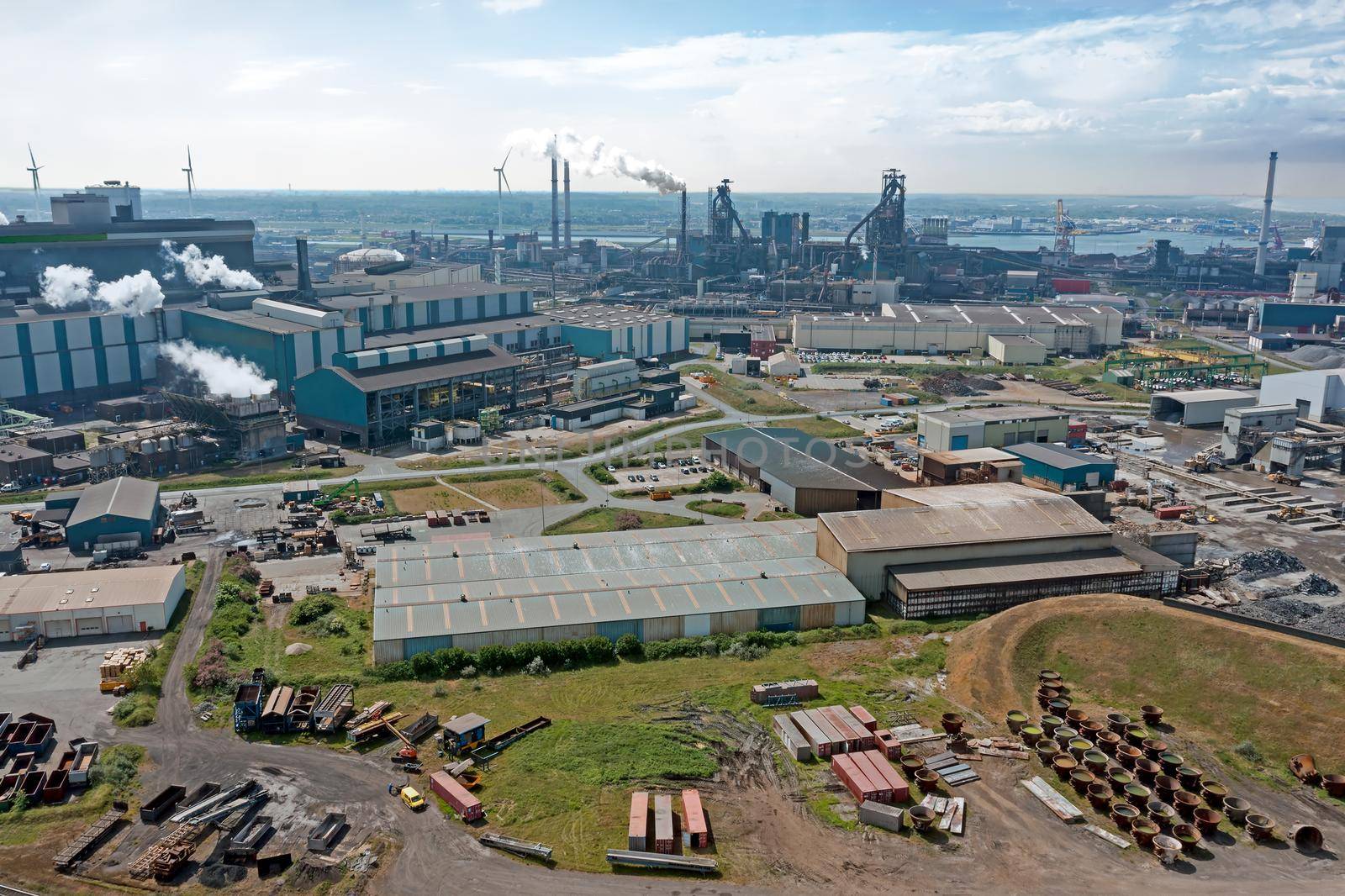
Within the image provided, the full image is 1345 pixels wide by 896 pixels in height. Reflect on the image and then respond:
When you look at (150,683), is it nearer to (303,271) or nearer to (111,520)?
(111,520)

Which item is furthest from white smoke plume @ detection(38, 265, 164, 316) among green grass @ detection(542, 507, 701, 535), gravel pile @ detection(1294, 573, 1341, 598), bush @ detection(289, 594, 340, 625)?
gravel pile @ detection(1294, 573, 1341, 598)

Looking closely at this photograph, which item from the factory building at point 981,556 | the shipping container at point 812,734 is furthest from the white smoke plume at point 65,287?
the shipping container at point 812,734

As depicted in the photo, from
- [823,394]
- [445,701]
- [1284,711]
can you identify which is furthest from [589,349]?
[1284,711]

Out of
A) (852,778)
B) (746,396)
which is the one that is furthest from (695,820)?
(746,396)

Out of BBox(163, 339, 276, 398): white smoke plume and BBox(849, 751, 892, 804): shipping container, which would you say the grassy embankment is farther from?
BBox(163, 339, 276, 398): white smoke plume

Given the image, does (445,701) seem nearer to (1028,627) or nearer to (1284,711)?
(1028,627)

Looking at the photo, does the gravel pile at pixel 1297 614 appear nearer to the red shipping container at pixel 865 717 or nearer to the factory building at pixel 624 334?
the red shipping container at pixel 865 717
